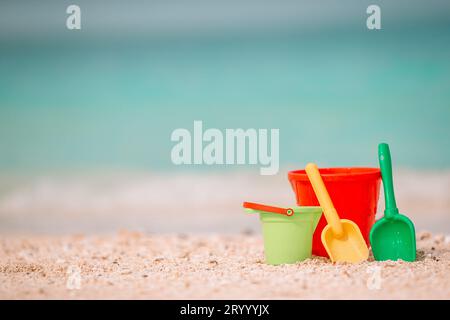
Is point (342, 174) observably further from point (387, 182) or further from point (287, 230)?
point (287, 230)

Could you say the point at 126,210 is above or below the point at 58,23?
below

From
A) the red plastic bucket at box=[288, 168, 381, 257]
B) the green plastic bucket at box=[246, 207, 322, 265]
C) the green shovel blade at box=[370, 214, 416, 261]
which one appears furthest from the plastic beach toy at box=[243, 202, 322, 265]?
the green shovel blade at box=[370, 214, 416, 261]

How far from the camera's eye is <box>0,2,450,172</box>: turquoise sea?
665cm

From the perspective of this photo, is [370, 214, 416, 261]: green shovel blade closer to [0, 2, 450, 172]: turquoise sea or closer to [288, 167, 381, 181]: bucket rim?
[288, 167, 381, 181]: bucket rim

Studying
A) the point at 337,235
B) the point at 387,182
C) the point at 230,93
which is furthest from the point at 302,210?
the point at 230,93

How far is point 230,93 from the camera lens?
703 centimetres

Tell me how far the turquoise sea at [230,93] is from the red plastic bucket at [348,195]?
3.83 metres

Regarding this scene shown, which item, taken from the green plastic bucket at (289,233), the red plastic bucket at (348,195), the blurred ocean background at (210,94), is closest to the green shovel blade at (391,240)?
the red plastic bucket at (348,195)

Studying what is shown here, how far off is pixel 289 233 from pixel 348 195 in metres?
0.34

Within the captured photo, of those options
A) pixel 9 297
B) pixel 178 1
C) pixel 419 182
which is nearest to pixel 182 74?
pixel 178 1

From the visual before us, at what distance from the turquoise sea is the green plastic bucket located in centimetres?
406

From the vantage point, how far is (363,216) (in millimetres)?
2615

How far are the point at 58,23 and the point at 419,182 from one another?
450 centimetres

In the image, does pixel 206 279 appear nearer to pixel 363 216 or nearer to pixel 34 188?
pixel 363 216
